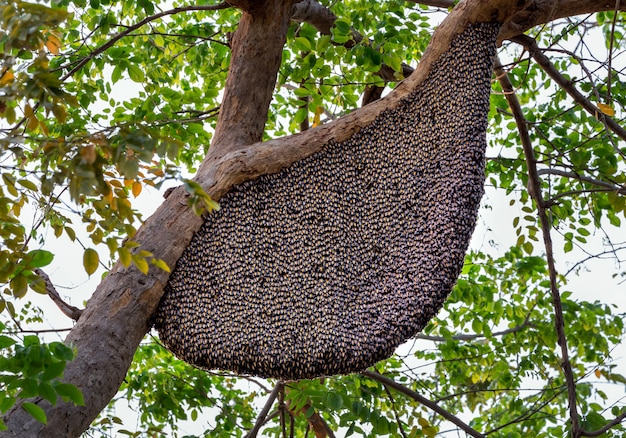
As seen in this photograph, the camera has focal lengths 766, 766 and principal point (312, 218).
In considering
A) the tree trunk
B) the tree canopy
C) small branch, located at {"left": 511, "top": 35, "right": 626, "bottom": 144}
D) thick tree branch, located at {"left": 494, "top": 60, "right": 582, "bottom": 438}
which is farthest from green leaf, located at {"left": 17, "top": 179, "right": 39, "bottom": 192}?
thick tree branch, located at {"left": 494, "top": 60, "right": 582, "bottom": 438}

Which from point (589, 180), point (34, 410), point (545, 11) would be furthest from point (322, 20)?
point (34, 410)

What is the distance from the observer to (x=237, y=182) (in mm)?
2318

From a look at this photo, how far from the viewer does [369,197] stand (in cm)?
227

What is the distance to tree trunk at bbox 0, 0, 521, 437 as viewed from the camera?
193 cm

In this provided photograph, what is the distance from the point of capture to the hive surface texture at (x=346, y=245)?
204 cm

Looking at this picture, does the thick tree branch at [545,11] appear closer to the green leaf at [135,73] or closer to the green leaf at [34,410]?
the green leaf at [135,73]

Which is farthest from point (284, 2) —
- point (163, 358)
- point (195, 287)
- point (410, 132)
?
point (163, 358)

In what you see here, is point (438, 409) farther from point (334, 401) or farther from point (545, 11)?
point (545, 11)

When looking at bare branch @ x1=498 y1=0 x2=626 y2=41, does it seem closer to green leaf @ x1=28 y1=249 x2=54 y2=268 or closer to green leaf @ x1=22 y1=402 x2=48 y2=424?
green leaf @ x1=28 y1=249 x2=54 y2=268

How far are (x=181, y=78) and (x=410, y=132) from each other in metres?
3.10

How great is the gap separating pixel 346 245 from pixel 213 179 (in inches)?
18.0

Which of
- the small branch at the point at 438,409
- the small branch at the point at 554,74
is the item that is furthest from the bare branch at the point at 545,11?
the small branch at the point at 438,409

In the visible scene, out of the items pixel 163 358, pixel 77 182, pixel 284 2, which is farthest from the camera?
pixel 163 358

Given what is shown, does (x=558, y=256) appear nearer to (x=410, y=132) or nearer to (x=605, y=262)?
(x=605, y=262)
